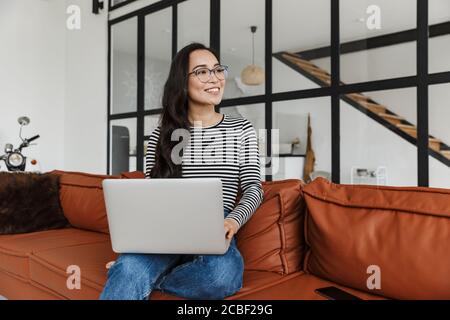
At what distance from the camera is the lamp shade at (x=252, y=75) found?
2344 millimetres

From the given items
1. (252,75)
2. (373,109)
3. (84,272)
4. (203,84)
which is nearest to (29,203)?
(84,272)

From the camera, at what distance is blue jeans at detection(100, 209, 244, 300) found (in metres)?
1.11

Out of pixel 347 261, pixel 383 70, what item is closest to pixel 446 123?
pixel 383 70

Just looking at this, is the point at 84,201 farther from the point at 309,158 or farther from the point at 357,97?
the point at 357,97

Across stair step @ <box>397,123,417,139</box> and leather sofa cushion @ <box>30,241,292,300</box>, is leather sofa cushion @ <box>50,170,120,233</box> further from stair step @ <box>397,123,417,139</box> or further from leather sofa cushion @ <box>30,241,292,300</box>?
stair step @ <box>397,123,417,139</box>

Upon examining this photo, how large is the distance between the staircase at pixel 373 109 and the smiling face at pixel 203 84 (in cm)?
80

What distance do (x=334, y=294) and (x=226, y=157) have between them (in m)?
0.60

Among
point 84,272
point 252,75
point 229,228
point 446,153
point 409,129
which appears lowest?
point 84,272

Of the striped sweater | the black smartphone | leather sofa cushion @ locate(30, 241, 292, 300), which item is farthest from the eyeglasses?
the black smartphone

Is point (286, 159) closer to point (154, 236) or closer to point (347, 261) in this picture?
point (347, 261)

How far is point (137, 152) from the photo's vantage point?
3.23 m

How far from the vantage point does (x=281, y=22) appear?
89.7 inches

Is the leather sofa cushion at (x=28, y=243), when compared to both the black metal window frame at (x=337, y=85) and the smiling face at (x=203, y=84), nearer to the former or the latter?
the smiling face at (x=203, y=84)
